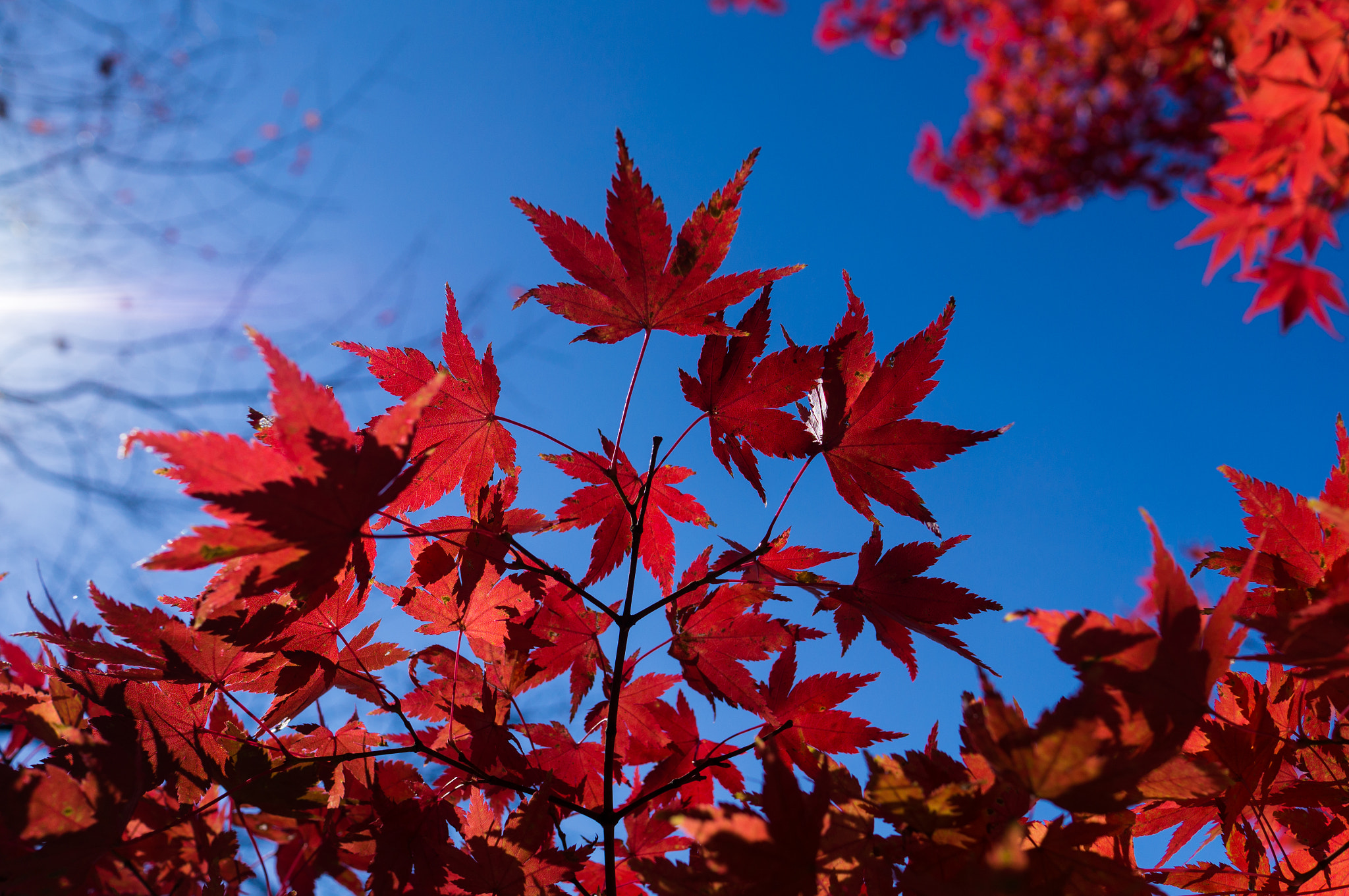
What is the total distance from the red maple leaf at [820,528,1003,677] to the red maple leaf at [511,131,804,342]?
23.7 inches

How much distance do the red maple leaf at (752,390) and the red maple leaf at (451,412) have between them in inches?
18.2

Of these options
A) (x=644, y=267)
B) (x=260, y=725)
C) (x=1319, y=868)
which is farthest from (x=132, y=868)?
(x=1319, y=868)

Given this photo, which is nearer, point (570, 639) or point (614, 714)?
point (614, 714)

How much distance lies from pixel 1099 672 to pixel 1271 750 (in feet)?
2.36

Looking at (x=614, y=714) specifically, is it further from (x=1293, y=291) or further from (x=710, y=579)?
(x=1293, y=291)

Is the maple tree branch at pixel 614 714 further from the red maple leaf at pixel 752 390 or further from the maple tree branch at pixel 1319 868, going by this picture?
the maple tree branch at pixel 1319 868

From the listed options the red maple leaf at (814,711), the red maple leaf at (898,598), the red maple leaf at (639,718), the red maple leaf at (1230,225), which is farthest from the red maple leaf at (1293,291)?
the red maple leaf at (639,718)

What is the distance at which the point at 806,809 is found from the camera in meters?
0.83

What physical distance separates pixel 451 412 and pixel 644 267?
53 cm

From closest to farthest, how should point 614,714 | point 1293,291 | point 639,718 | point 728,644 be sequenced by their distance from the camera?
1. point 1293,291
2. point 614,714
3. point 728,644
4. point 639,718

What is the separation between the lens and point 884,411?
1.38 metres

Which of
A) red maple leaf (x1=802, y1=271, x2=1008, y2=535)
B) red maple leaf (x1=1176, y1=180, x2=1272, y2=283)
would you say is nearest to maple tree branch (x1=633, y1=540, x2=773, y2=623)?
red maple leaf (x1=802, y1=271, x2=1008, y2=535)

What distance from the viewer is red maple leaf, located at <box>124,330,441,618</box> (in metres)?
0.90

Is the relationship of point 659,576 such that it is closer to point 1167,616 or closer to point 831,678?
point 831,678
